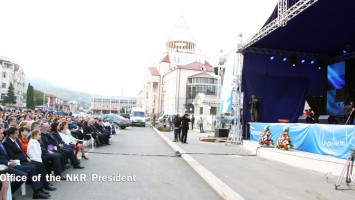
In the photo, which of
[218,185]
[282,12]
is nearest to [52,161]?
[218,185]

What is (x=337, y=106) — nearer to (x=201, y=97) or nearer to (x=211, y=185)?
(x=211, y=185)

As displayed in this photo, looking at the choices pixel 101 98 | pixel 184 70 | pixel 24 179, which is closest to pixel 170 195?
pixel 24 179

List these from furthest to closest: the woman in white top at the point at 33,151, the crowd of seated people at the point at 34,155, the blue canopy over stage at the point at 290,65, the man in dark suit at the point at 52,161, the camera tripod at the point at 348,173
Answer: the blue canopy over stage at the point at 290,65
the camera tripod at the point at 348,173
the man in dark suit at the point at 52,161
the woman in white top at the point at 33,151
the crowd of seated people at the point at 34,155

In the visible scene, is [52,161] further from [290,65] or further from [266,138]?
[290,65]

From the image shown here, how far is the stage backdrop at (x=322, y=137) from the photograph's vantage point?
34.3 feet

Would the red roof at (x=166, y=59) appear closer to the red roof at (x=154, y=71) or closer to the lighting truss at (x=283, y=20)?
the red roof at (x=154, y=71)

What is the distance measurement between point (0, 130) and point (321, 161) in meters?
9.45

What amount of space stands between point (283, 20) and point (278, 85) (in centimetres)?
768

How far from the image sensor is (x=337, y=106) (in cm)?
2125

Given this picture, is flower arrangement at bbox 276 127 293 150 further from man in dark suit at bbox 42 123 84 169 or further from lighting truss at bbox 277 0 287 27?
man in dark suit at bbox 42 123 84 169

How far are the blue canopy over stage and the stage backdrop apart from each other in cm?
519

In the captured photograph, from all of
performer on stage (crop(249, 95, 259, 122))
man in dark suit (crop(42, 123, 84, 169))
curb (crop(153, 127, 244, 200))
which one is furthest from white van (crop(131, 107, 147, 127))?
man in dark suit (crop(42, 123, 84, 169))

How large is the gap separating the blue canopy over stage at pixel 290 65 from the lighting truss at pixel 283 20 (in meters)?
0.19

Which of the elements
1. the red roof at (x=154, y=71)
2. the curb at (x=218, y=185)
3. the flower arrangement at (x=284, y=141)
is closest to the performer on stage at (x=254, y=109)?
the flower arrangement at (x=284, y=141)
